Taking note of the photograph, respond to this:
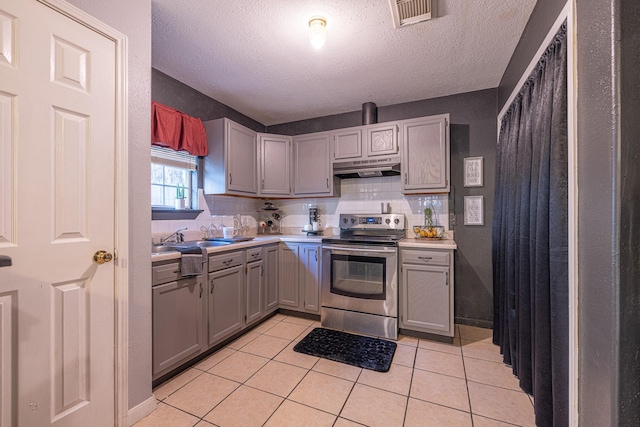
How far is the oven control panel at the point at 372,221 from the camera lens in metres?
3.16

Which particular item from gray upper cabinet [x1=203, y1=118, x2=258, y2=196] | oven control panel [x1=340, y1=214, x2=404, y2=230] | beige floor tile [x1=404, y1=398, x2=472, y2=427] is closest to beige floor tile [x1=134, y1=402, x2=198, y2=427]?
beige floor tile [x1=404, y1=398, x2=472, y2=427]

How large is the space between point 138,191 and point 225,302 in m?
1.24

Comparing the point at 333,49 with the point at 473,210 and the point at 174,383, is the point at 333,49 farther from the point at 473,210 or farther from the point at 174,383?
the point at 174,383

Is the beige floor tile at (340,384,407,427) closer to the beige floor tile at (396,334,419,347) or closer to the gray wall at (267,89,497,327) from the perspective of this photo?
the beige floor tile at (396,334,419,347)

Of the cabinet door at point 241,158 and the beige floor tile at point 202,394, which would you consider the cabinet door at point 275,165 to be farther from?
the beige floor tile at point 202,394

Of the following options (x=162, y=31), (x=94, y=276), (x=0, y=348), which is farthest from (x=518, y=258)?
(x=162, y=31)

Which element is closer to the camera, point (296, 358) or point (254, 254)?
point (296, 358)

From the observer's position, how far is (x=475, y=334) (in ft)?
8.85

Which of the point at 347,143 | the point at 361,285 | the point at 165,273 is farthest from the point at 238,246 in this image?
the point at 347,143

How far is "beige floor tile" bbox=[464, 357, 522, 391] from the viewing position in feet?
6.21

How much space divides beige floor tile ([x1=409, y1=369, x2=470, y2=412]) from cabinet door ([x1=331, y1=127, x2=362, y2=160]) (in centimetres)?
226

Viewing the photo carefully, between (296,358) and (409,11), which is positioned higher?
(409,11)

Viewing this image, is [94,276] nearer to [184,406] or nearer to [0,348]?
[0,348]

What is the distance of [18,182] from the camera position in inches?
44.8
